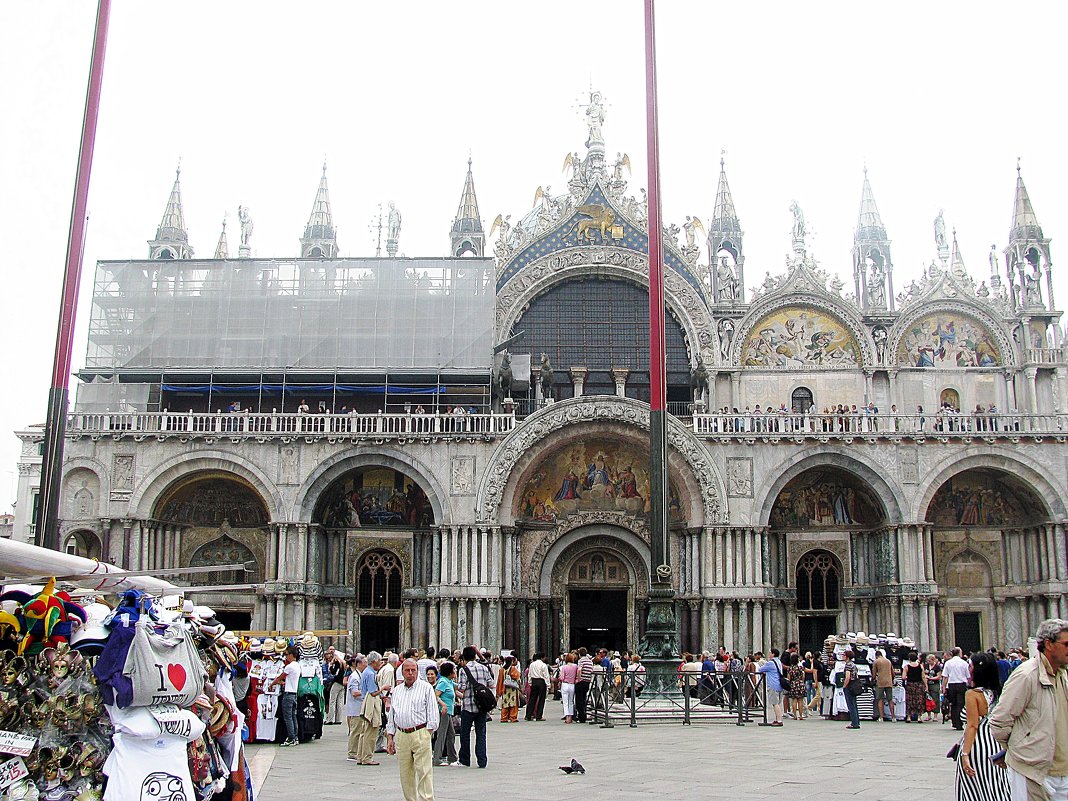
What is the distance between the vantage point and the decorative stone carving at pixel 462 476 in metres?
35.3

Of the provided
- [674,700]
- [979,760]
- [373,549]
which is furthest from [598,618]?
[979,760]

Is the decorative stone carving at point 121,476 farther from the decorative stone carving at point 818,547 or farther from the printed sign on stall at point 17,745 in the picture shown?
the printed sign on stall at point 17,745

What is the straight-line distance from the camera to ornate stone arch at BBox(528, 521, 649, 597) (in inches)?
1442

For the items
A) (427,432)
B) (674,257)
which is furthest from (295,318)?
(674,257)

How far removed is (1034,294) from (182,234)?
30.6 m

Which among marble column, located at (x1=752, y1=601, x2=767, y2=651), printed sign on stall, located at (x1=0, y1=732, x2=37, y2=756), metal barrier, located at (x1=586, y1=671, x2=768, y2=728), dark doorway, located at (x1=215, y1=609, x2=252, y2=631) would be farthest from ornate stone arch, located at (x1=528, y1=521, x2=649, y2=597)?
printed sign on stall, located at (x1=0, y1=732, x2=37, y2=756)

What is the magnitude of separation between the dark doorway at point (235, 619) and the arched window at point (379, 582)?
350cm

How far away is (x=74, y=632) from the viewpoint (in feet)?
29.0

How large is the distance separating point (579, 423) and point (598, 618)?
6606mm

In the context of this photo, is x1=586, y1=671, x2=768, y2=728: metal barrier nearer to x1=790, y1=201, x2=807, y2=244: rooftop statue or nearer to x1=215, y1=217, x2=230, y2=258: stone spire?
x1=790, y1=201, x2=807, y2=244: rooftop statue

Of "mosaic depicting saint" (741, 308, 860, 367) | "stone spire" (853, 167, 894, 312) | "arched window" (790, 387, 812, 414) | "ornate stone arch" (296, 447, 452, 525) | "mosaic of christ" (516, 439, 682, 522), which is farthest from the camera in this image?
"stone spire" (853, 167, 894, 312)

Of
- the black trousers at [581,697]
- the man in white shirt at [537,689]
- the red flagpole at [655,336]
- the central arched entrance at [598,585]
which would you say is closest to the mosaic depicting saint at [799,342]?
the central arched entrance at [598,585]

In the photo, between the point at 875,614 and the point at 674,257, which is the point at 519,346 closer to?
the point at 674,257

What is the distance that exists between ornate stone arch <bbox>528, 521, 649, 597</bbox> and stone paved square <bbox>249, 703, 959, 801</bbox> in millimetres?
14115
